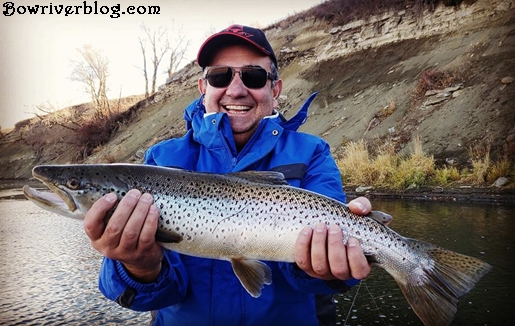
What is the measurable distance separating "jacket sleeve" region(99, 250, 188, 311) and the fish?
232 millimetres

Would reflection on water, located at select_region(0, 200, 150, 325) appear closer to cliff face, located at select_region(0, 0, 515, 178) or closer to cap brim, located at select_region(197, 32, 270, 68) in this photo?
cap brim, located at select_region(197, 32, 270, 68)

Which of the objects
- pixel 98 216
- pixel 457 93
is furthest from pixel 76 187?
pixel 457 93

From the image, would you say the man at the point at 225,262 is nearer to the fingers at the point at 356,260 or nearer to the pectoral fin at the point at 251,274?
the fingers at the point at 356,260

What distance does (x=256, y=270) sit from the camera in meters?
2.04

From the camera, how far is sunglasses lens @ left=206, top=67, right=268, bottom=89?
2734 mm

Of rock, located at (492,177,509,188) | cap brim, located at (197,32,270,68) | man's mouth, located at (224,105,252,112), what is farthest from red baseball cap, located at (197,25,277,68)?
rock, located at (492,177,509,188)

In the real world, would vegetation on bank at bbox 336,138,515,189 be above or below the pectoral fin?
below

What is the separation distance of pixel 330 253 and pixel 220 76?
1405 millimetres

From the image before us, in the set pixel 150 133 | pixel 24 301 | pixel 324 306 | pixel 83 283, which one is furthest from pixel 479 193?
pixel 150 133

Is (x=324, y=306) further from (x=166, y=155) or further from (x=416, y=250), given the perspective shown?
(x=166, y=155)

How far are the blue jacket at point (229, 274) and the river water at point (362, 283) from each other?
56.5 inches

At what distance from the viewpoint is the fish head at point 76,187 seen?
81.2 inches

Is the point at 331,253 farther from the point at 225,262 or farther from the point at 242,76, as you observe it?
the point at 242,76

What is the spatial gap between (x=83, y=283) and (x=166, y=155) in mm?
2926
